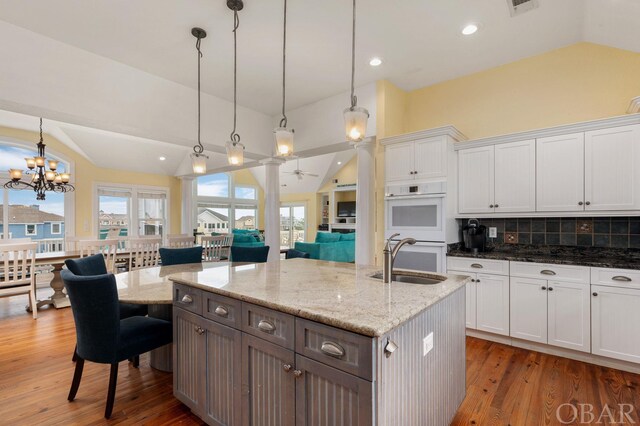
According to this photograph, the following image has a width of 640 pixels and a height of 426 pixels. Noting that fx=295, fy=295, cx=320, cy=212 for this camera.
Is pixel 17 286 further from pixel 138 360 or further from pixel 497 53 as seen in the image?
pixel 497 53

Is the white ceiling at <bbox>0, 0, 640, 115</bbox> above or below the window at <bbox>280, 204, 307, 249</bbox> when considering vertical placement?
above

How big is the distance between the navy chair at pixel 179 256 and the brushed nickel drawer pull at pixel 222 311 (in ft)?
6.60

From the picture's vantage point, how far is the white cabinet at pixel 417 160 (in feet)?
10.8

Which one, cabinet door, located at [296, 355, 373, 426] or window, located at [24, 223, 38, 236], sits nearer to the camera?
cabinet door, located at [296, 355, 373, 426]

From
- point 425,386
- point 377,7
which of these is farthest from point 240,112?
point 425,386

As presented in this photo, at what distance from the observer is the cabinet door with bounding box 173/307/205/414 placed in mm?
1761

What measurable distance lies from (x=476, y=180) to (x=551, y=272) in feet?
3.84

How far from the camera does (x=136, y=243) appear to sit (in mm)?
4352

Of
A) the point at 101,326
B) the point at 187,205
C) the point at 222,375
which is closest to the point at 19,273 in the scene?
the point at 101,326

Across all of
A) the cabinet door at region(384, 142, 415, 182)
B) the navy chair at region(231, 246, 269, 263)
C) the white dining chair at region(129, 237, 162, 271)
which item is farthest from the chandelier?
the cabinet door at region(384, 142, 415, 182)

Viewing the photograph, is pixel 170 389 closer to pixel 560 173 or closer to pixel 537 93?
pixel 560 173

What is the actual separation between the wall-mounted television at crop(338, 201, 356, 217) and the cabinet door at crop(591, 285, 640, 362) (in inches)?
310

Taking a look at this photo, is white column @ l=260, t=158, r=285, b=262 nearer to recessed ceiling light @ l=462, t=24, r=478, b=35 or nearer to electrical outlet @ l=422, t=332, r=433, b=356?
A: recessed ceiling light @ l=462, t=24, r=478, b=35

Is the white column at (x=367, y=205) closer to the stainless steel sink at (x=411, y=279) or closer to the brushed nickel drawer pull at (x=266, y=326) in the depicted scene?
the stainless steel sink at (x=411, y=279)
